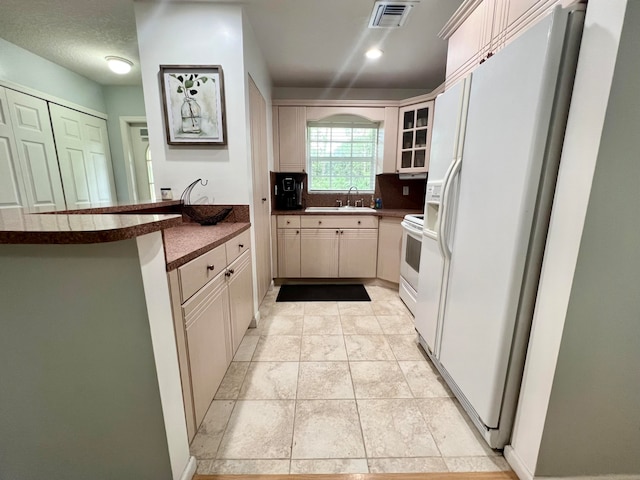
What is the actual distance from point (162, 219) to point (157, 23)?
1.76 meters

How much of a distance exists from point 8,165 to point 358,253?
346cm

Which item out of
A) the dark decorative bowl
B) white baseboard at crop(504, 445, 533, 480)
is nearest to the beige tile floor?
white baseboard at crop(504, 445, 533, 480)

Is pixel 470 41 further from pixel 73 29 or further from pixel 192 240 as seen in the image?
pixel 73 29

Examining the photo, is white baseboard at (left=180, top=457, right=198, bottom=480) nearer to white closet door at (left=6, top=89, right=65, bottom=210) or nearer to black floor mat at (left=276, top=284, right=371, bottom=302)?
black floor mat at (left=276, top=284, right=371, bottom=302)

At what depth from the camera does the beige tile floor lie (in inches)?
42.8

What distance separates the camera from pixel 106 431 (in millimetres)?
842

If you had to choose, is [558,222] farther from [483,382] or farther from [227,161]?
[227,161]

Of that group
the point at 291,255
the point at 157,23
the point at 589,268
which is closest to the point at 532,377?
the point at 589,268

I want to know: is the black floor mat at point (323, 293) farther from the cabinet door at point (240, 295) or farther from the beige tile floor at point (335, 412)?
the cabinet door at point (240, 295)

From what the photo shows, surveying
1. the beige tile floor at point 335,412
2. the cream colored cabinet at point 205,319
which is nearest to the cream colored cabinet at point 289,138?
the cream colored cabinet at point 205,319

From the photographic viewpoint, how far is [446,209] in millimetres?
1308

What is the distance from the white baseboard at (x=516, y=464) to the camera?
3.22 feet

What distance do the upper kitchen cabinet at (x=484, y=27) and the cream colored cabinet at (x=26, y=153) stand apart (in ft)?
11.7

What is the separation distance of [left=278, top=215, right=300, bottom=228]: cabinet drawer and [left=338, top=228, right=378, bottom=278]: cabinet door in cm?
52
